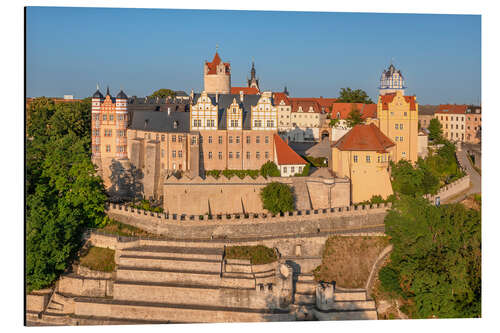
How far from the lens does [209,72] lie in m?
42.1

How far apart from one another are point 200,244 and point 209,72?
2243 cm

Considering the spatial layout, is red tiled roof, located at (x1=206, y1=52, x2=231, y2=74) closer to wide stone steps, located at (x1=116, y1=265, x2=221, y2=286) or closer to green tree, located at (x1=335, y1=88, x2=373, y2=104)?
green tree, located at (x1=335, y1=88, x2=373, y2=104)

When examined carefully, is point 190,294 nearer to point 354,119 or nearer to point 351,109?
point 354,119

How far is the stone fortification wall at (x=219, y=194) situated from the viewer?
25156 millimetres

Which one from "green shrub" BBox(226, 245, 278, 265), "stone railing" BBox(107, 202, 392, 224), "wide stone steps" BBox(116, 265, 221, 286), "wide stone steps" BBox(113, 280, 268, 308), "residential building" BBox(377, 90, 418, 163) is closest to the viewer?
"wide stone steps" BBox(113, 280, 268, 308)

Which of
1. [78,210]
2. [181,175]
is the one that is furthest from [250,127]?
[78,210]

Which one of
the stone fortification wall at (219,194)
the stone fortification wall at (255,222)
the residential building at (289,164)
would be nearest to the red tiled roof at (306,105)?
the residential building at (289,164)

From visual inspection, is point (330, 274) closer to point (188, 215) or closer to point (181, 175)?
point (188, 215)

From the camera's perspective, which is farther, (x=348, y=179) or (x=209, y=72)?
(x=209, y=72)

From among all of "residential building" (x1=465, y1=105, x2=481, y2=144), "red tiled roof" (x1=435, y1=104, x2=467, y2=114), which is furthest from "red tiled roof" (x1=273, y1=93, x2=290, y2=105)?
"residential building" (x1=465, y1=105, x2=481, y2=144)

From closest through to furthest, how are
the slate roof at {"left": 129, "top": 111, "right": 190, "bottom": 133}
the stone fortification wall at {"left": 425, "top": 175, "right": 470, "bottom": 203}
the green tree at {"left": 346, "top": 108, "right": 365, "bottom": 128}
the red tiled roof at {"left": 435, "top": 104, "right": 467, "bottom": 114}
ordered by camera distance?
1. the stone fortification wall at {"left": 425, "top": 175, "right": 470, "bottom": 203}
2. the slate roof at {"left": 129, "top": 111, "right": 190, "bottom": 133}
3. the red tiled roof at {"left": 435, "top": 104, "right": 467, "bottom": 114}
4. the green tree at {"left": 346, "top": 108, "right": 365, "bottom": 128}

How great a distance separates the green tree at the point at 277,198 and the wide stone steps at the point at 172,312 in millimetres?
5815

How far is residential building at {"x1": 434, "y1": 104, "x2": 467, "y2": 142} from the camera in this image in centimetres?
3416

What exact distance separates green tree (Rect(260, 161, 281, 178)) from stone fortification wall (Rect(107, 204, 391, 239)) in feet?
10.8
